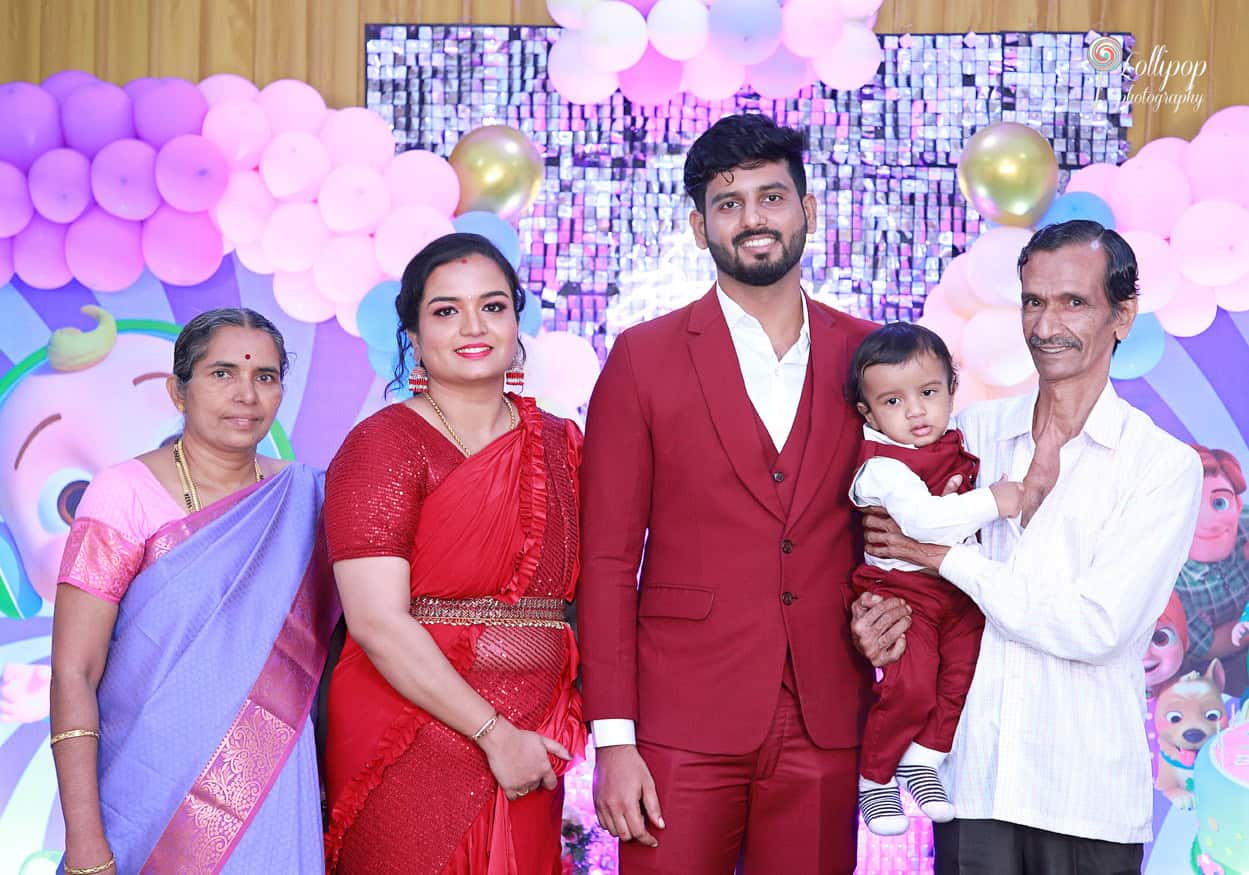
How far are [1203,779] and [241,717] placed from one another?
275 cm

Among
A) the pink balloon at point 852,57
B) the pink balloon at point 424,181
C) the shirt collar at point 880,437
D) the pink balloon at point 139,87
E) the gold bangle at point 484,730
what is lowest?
the gold bangle at point 484,730

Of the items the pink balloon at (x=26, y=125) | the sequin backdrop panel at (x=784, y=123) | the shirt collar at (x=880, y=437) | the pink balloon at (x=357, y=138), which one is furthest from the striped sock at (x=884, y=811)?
the pink balloon at (x=26, y=125)

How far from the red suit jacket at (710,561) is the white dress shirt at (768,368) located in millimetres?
39

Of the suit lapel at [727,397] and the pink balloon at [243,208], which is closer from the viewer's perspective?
the suit lapel at [727,397]

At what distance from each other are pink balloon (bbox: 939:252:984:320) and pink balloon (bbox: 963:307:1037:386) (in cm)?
6

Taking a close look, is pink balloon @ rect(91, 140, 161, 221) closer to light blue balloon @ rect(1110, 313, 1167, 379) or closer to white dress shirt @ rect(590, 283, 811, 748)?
white dress shirt @ rect(590, 283, 811, 748)

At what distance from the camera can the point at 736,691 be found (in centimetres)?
219

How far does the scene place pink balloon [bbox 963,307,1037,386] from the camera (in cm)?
362

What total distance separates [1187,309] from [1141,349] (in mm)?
195

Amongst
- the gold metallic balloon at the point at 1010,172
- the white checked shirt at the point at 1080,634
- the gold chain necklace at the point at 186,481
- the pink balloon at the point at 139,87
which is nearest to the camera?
the white checked shirt at the point at 1080,634

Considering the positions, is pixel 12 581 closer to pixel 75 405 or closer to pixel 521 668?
pixel 75 405

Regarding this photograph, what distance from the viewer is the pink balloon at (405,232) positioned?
144 inches

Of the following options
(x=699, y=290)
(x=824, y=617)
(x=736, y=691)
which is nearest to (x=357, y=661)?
(x=736, y=691)

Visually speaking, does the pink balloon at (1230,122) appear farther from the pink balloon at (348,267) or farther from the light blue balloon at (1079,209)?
the pink balloon at (348,267)
